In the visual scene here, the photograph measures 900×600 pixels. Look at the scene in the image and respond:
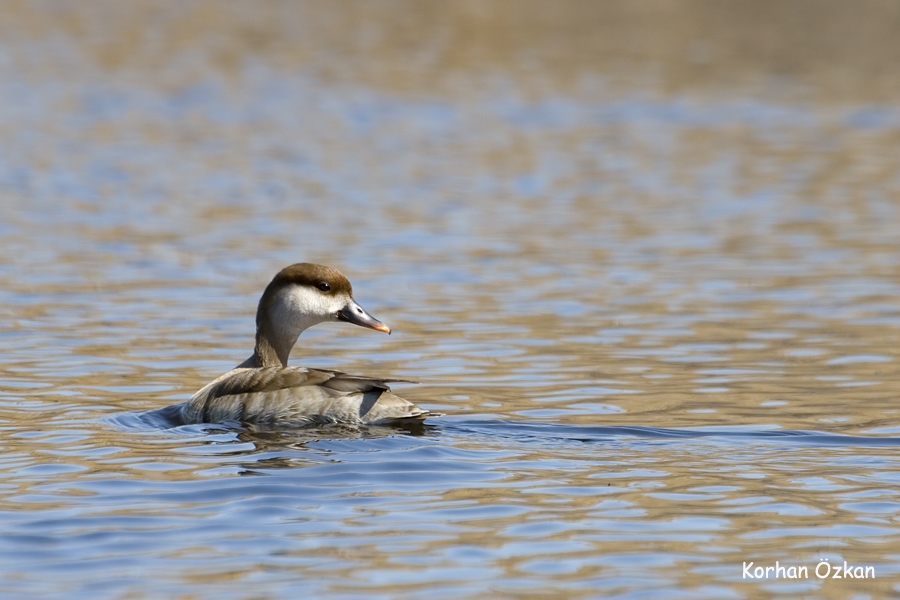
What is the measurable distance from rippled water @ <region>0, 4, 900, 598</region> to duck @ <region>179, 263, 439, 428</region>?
0.67ft

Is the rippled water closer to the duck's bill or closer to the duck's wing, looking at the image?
the duck's wing

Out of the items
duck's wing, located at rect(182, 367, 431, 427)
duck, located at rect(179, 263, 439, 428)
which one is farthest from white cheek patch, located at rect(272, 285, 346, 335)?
duck's wing, located at rect(182, 367, 431, 427)

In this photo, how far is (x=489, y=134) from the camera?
27.3 meters

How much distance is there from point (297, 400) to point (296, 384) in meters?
0.11

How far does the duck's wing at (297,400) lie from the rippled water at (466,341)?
0.19 meters

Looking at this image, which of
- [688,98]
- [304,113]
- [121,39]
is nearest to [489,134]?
[304,113]

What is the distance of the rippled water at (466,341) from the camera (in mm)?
A: 7191

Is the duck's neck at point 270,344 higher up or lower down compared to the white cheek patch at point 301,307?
lower down

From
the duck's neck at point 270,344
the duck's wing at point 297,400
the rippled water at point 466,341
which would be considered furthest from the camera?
the duck's neck at point 270,344

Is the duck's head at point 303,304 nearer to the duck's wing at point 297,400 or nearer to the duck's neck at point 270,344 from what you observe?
the duck's neck at point 270,344

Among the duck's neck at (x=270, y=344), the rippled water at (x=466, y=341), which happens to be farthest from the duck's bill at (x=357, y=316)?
the rippled water at (x=466, y=341)

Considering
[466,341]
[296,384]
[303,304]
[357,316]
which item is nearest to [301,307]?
[303,304]

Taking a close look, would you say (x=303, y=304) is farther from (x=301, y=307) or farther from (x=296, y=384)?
(x=296, y=384)

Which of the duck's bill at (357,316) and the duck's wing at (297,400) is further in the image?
the duck's bill at (357,316)
